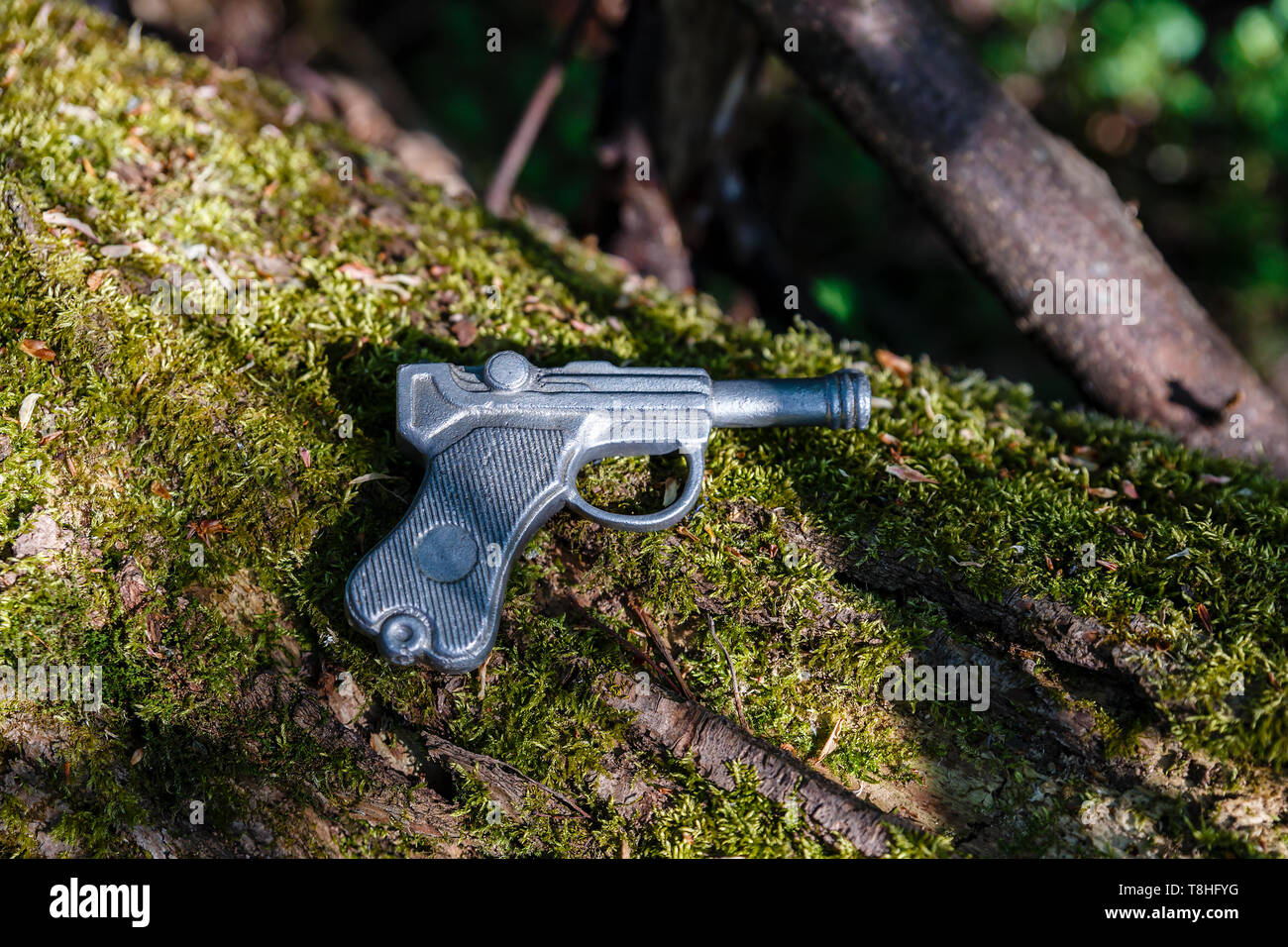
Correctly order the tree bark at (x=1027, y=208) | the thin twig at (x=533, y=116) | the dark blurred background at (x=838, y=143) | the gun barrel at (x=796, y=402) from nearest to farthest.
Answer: the gun barrel at (x=796, y=402) < the tree bark at (x=1027, y=208) < the thin twig at (x=533, y=116) < the dark blurred background at (x=838, y=143)

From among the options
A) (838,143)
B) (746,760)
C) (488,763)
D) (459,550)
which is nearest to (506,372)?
(459,550)

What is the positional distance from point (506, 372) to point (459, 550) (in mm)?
667

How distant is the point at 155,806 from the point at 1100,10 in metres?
8.38

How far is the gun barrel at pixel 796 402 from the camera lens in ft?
10.2

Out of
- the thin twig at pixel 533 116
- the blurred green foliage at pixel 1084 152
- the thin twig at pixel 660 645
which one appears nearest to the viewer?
the thin twig at pixel 660 645

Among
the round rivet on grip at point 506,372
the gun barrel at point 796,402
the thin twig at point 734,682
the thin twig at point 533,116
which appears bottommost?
the thin twig at point 734,682

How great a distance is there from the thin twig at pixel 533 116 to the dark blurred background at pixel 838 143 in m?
0.53

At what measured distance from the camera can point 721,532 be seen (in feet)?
10.3

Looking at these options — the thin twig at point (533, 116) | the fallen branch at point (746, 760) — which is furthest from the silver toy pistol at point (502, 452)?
the thin twig at point (533, 116)

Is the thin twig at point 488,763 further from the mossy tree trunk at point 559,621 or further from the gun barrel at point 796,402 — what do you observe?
the gun barrel at point 796,402

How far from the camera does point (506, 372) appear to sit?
3.00 meters

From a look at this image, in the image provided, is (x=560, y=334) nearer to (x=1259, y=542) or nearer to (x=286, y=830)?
(x=286, y=830)

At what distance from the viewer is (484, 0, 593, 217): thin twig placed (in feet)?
16.2

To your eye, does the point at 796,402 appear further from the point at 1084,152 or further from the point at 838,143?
the point at 1084,152
